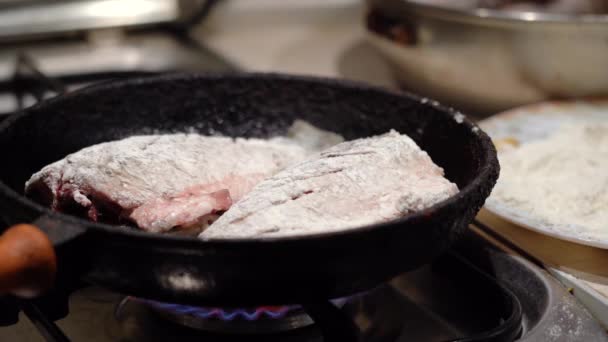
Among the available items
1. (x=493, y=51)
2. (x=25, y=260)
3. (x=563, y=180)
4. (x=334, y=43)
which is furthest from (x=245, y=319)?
(x=334, y=43)

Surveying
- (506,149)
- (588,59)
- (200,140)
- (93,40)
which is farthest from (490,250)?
(93,40)

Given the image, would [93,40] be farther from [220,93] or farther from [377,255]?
[377,255]

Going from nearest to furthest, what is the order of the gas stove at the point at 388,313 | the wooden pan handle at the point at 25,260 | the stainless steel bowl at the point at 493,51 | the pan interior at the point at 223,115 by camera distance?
the wooden pan handle at the point at 25,260, the gas stove at the point at 388,313, the pan interior at the point at 223,115, the stainless steel bowl at the point at 493,51

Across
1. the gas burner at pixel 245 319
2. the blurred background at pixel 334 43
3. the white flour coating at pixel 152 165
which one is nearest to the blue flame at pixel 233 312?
the gas burner at pixel 245 319

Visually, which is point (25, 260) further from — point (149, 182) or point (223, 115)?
point (223, 115)

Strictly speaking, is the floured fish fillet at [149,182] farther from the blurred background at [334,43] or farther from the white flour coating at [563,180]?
the blurred background at [334,43]

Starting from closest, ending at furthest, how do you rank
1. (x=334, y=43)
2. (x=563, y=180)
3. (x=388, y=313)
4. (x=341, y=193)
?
1. (x=341, y=193)
2. (x=388, y=313)
3. (x=563, y=180)
4. (x=334, y=43)
